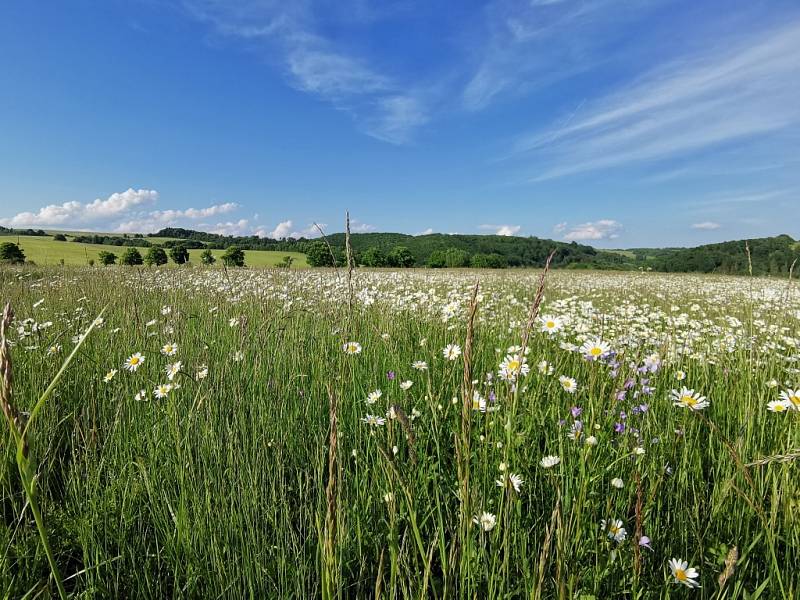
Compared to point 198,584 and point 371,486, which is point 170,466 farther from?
point 371,486

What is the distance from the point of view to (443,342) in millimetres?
4160

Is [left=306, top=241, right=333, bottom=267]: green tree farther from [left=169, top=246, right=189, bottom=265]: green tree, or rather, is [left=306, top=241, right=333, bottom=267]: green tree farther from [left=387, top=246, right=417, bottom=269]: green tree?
[left=387, top=246, right=417, bottom=269]: green tree

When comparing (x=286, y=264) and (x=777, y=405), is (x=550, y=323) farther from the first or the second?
(x=286, y=264)

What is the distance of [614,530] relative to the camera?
1574 mm

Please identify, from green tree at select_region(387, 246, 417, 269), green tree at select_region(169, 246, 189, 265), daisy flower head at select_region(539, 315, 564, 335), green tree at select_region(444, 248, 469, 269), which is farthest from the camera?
green tree at select_region(387, 246, 417, 269)

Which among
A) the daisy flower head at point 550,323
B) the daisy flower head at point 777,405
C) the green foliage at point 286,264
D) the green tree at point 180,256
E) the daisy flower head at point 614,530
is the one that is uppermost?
the green tree at point 180,256

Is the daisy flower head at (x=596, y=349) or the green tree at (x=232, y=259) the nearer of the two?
the daisy flower head at (x=596, y=349)

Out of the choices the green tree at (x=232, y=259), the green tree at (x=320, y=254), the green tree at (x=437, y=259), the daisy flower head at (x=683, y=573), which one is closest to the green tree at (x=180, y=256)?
the green tree at (x=232, y=259)

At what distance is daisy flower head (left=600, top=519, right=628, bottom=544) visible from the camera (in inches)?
59.9

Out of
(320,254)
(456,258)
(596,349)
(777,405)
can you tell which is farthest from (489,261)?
(596,349)

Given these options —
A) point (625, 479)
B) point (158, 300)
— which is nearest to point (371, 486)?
point (625, 479)

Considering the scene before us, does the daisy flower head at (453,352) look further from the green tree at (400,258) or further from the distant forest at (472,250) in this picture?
the green tree at (400,258)

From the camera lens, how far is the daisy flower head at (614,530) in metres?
1.52

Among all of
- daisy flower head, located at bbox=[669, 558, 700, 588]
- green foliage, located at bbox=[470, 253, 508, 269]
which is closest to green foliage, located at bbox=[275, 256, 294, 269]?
daisy flower head, located at bbox=[669, 558, 700, 588]
